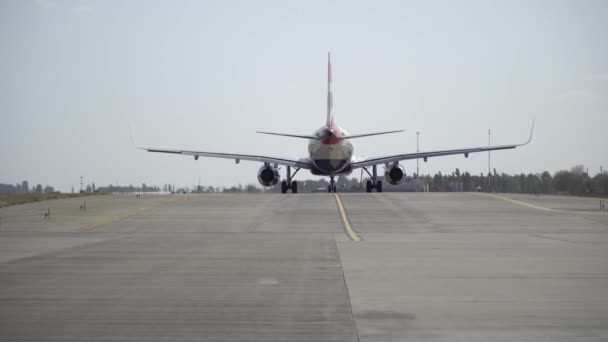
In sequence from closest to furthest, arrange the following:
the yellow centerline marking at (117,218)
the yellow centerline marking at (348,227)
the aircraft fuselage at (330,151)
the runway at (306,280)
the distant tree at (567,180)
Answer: the runway at (306,280), the yellow centerline marking at (348,227), the yellow centerline marking at (117,218), the aircraft fuselage at (330,151), the distant tree at (567,180)

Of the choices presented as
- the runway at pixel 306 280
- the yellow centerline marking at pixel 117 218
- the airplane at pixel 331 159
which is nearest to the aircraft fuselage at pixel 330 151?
the airplane at pixel 331 159

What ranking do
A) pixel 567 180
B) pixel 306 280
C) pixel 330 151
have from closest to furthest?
1. pixel 306 280
2. pixel 330 151
3. pixel 567 180

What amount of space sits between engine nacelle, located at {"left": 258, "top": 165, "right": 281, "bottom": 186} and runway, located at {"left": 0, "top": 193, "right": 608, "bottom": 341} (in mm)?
25103

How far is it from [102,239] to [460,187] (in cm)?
8193

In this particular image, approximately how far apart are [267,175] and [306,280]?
131ft

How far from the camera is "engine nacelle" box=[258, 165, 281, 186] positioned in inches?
2030

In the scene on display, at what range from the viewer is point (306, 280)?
11703 mm

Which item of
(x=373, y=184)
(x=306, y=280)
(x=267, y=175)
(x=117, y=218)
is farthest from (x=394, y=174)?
(x=306, y=280)

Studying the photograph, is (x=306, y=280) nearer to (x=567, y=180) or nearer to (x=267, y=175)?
(x=267, y=175)

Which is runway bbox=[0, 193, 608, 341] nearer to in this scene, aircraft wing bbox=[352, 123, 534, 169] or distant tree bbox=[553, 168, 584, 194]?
aircraft wing bbox=[352, 123, 534, 169]

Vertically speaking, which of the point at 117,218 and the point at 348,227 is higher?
the point at 117,218

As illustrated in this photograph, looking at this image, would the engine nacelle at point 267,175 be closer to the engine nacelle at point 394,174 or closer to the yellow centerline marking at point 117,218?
the engine nacelle at point 394,174

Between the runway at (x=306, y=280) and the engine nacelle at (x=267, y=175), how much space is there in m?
25.1

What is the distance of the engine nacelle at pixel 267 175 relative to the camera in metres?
51.6
